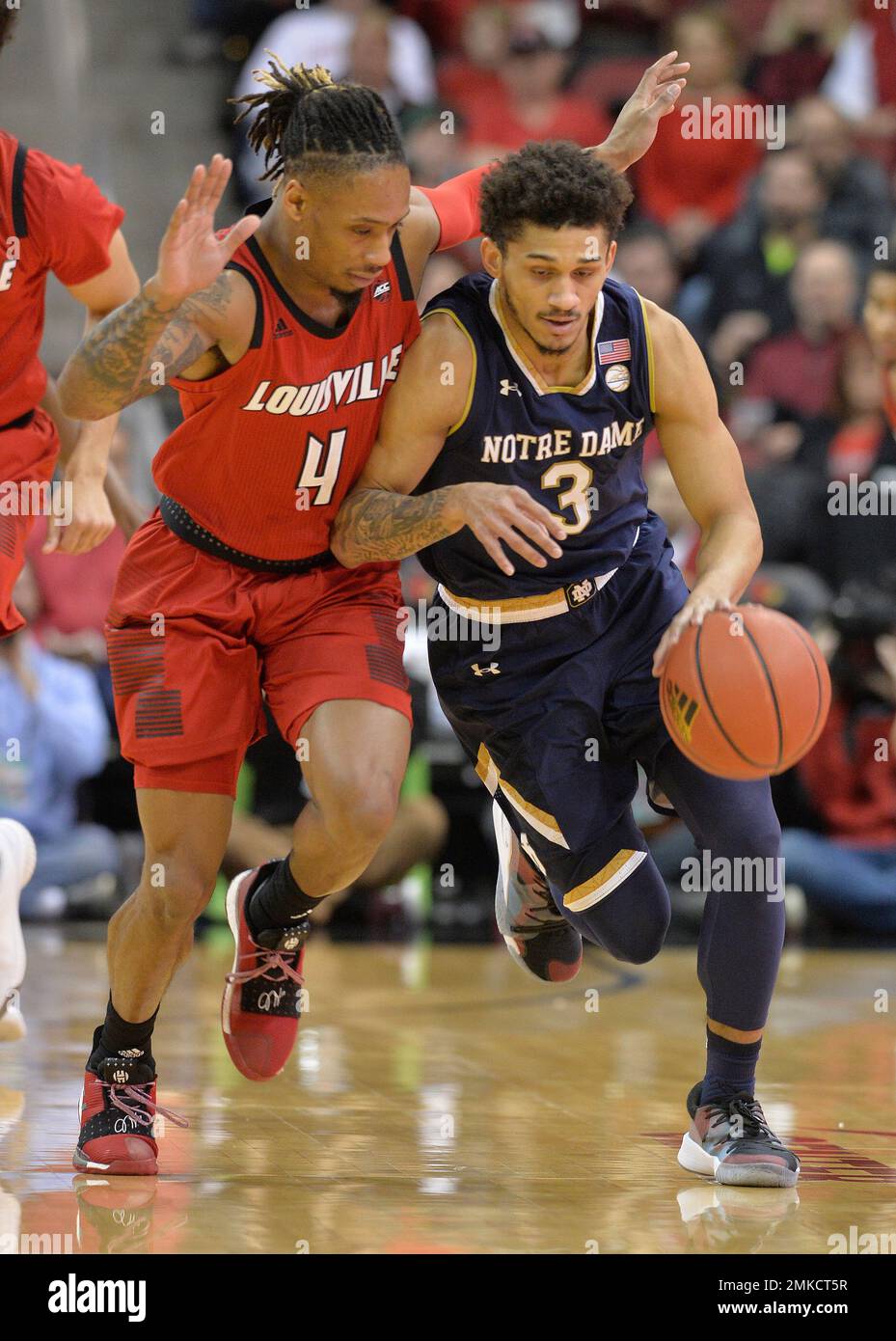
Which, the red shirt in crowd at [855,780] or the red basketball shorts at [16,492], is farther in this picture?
the red shirt in crowd at [855,780]

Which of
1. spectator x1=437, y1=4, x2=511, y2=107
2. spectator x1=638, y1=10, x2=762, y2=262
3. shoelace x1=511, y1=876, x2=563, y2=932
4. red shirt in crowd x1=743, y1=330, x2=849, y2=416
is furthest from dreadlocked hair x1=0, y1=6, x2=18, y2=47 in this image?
spectator x1=437, y1=4, x2=511, y2=107

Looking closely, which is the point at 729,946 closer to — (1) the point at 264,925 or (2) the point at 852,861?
(1) the point at 264,925

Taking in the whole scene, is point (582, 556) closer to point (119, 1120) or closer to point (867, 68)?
point (119, 1120)

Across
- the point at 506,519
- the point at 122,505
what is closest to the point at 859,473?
the point at 122,505

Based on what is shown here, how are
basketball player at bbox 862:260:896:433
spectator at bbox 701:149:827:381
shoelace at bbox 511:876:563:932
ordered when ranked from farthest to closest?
1. spectator at bbox 701:149:827:381
2. basketball player at bbox 862:260:896:433
3. shoelace at bbox 511:876:563:932

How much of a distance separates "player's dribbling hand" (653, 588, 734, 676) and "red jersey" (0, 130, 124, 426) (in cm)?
162

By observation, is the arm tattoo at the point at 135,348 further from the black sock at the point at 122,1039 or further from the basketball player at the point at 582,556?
the black sock at the point at 122,1039

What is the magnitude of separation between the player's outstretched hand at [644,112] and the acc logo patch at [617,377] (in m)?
0.59

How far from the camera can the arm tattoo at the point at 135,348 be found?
3.56 meters

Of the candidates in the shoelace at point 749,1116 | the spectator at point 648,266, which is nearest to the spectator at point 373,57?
the spectator at point 648,266

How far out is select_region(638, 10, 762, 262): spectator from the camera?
10.9m

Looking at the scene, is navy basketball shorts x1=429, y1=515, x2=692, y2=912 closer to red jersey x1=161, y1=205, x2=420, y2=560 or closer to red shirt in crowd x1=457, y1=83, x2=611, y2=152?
red jersey x1=161, y1=205, x2=420, y2=560

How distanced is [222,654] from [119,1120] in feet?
3.28
